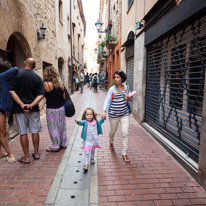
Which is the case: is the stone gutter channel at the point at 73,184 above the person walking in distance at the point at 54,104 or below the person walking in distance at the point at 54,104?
below

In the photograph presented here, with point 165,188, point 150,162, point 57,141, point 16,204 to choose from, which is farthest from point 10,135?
point 165,188

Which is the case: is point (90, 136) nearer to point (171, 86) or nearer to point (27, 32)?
point (171, 86)

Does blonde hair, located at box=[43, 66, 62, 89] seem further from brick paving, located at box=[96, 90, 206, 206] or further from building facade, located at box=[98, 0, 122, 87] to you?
building facade, located at box=[98, 0, 122, 87]

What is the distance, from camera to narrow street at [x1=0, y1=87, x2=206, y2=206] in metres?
2.60

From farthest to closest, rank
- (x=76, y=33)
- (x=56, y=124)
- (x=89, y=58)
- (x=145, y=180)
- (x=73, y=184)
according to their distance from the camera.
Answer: (x=89, y=58)
(x=76, y=33)
(x=56, y=124)
(x=145, y=180)
(x=73, y=184)

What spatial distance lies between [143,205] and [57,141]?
93.7 inches

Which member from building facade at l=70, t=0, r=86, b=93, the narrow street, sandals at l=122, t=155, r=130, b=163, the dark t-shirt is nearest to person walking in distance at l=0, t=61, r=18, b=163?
the dark t-shirt

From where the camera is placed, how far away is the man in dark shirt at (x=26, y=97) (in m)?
3.45

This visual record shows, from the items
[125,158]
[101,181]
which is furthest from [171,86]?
[101,181]

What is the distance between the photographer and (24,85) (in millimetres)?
3490

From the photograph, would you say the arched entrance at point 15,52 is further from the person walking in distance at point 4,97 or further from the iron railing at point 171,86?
the iron railing at point 171,86

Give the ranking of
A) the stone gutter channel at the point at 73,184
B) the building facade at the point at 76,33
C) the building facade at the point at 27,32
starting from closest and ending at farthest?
1. the stone gutter channel at the point at 73,184
2. the building facade at the point at 27,32
3. the building facade at the point at 76,33

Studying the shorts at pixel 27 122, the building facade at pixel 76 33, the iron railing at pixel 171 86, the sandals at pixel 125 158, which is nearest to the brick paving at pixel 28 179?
the shorts at pixel 27 122

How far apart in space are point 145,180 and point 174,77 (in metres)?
3.68
